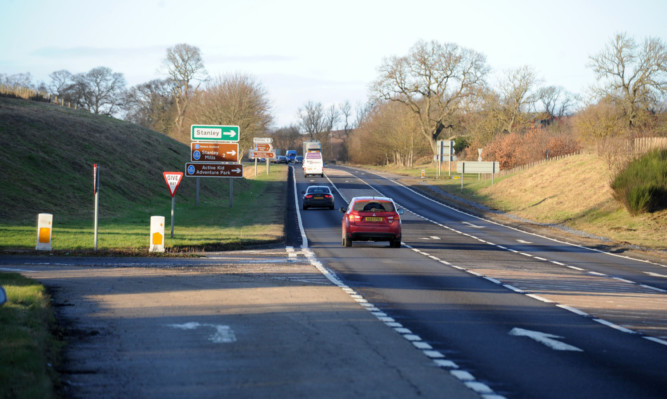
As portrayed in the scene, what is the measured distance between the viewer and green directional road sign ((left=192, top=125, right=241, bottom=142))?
3603cm

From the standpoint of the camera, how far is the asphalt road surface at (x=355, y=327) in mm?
6980

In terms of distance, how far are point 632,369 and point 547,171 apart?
4769cm

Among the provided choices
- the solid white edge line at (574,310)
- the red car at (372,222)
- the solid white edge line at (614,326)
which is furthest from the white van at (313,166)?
the solid white edge line at (614,326)

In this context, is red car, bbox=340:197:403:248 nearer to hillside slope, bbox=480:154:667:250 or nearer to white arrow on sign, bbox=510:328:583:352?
hillside slope, bbox=480:154:667:250

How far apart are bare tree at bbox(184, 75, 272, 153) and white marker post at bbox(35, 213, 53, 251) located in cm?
5826

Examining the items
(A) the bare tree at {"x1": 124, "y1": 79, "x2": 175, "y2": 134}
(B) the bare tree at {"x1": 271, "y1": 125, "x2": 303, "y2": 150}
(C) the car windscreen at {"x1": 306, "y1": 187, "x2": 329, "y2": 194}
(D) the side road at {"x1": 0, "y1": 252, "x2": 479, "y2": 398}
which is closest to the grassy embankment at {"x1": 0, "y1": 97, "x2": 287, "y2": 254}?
(C) the car windscreen at {"x1": 306, "y1": 187, "x2": 329, "y2": 194}

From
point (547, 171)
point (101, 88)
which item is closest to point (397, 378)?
point (547, 171)

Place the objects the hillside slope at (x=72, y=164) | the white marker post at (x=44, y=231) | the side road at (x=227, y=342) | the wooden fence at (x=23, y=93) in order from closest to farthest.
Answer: the side road at (x=227, y=342) < the white marker post at (x=44, y=231) < the hillside slope at (x=72, y=164) < the wooden fence at (x=23, y=93)

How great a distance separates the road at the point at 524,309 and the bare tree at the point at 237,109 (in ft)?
177

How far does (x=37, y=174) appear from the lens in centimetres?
3391

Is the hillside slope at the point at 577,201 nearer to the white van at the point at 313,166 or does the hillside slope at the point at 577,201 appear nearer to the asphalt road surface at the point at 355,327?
the asphalt road surface at the point at 355,327

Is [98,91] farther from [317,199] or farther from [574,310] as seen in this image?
[574,310]

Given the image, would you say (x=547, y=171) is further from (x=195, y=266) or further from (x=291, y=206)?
(x=195, y=266)

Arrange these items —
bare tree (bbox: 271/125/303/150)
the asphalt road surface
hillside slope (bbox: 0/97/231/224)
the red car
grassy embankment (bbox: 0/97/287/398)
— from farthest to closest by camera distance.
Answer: bare tree (bbox: 271/125/303/150) → hillside slope (bbox: 0/97/231/224) → the red car → grassy embankment (bbox: 0/97/287/398) → the asphalt road surface
